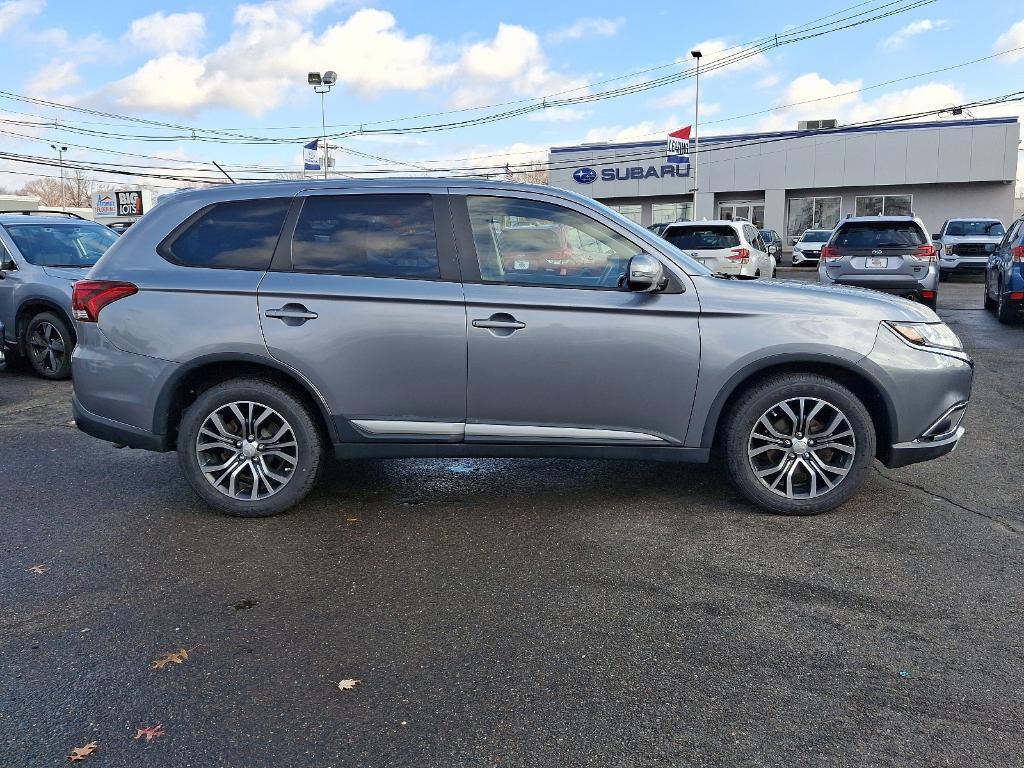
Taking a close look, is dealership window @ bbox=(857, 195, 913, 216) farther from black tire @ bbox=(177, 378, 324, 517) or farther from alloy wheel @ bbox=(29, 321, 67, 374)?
black tire @ bbox=(177, 378, 324, 517)

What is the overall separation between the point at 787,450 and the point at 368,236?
8.68ft

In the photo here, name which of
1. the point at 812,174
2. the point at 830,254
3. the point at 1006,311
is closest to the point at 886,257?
the point at 830,254

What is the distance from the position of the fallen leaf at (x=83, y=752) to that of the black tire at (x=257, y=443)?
7.37ft

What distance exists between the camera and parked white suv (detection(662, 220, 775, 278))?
16812 mm

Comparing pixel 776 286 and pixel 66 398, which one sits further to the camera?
pixel 66 398

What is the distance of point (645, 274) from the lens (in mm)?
4652

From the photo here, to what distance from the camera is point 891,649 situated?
345 cm

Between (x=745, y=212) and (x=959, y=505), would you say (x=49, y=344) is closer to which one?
(x=959, y=505)

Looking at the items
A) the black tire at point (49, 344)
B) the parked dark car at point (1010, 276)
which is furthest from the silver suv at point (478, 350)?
the parked dark car at point (1010, 276)

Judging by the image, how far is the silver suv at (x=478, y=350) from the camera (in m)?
4.81

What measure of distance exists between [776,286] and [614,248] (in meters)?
0.94

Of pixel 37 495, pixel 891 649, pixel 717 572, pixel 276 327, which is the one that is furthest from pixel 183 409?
pixel 891 649

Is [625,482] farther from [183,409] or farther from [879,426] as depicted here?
[183,409]

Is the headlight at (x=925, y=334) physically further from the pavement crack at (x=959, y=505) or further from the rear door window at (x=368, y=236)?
the rear door window at (x=368, y=236)
